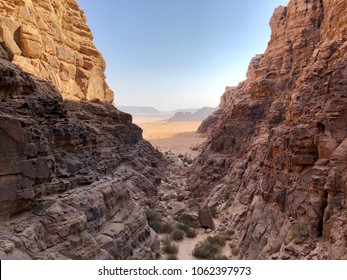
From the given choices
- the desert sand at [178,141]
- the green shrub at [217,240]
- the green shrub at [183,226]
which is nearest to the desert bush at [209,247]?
the green shrub at [217,240]

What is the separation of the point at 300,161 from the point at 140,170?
44.1 ft

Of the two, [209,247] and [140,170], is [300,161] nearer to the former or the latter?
[209,247]

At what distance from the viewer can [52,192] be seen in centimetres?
765

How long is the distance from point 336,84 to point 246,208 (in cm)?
815

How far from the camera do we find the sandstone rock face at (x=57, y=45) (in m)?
18.2

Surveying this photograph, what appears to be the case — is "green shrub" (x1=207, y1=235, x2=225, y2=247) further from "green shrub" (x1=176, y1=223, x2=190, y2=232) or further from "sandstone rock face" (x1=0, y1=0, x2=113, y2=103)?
"sandstone rock face" (x1=0, y1=0, x2=113, y2=103)

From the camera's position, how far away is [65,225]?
6.98 metres

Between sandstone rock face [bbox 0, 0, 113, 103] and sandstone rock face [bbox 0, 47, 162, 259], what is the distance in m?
10.9

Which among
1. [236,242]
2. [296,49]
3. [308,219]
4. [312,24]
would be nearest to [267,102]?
[296,49]

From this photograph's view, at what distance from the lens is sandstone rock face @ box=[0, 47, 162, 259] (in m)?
6.33

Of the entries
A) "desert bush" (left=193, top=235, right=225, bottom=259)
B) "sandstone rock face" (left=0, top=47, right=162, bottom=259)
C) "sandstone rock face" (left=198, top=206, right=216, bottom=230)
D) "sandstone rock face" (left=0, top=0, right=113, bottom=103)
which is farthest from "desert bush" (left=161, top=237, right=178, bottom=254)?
"sandstone rock face" (left=0, top=0, right=113, bottom=103)

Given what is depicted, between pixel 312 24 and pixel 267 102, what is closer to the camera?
pixel 312 24

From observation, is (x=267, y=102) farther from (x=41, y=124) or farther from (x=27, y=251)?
(x=27, y=251)

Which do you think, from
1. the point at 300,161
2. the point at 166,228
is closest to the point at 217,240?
the point at 166,228
